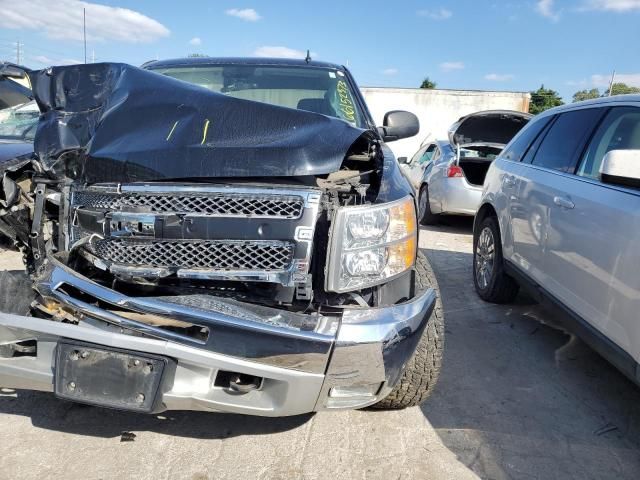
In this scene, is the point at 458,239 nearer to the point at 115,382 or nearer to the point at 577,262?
the point at 577,262

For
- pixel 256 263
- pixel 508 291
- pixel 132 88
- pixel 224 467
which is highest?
pixel 132 88

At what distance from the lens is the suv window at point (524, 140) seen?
3.83 meters

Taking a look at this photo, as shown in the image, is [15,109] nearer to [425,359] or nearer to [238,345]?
[238,345]

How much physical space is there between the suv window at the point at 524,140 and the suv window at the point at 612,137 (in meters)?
0.82

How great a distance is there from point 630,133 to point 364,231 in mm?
1846

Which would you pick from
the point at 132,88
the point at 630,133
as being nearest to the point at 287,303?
the point at 132,88

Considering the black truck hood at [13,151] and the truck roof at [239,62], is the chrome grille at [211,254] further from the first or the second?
the truck roof at [239,62]

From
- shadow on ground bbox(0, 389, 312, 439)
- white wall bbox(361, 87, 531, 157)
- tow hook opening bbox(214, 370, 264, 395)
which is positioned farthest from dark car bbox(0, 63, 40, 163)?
white wall bbox(361, 87, 531, 157)

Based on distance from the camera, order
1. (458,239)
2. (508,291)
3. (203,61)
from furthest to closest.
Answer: (458,239)
(508,291)
(203,61)

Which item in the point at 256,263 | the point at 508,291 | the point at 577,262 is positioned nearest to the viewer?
the point at 256,263

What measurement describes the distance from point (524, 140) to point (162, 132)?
3050 mm

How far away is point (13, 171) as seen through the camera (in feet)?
7.23

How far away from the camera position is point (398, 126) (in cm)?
326

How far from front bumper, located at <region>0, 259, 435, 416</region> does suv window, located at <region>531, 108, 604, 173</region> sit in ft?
6.43
